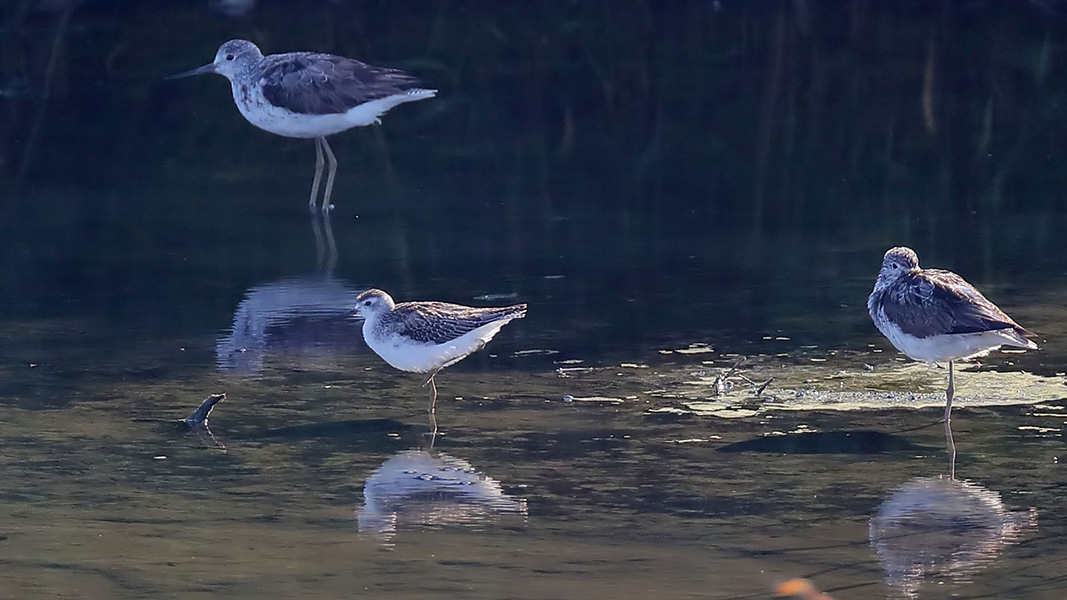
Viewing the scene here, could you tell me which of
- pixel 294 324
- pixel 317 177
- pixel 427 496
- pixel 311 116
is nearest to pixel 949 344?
pixel 427 496

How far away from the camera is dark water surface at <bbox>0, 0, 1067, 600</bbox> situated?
750cm

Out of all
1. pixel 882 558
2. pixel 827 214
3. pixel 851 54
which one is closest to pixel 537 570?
pixel 882 558

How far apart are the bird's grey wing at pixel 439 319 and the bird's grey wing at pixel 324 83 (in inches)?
271

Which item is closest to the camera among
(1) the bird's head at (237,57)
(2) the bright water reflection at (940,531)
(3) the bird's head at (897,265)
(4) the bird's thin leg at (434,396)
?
(2) the bright water reflection at (940,531)

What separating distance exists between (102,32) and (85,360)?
428 inches

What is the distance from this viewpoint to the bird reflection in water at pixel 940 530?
708 cm

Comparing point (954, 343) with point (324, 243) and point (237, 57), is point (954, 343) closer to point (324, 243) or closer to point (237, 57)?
point (324, 243)

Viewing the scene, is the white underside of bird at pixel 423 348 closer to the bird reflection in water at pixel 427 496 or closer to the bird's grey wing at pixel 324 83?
the bird reflection in water at pixel 427 496

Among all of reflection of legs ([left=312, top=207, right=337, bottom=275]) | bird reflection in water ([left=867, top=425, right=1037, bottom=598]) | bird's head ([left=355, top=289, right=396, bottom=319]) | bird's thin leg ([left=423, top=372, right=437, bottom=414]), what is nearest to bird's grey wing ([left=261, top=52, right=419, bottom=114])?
reflection of legs ([left=312, top=207, right=337, bottom=275])

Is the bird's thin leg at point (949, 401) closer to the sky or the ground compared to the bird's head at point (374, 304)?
closer to the ground

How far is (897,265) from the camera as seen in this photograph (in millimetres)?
10188

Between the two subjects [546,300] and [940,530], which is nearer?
[940,530]

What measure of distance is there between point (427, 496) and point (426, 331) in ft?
6.09

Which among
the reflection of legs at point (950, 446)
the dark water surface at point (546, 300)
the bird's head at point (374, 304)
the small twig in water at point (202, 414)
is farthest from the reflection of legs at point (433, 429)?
the reflection of legs at point (950, 446)
